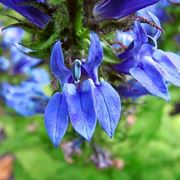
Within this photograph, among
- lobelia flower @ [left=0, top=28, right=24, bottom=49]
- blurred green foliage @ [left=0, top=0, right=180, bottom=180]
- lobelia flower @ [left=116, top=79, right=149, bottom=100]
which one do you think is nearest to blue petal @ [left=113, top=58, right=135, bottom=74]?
lobelia flower @ [left=116, top=79, right=149, bottom=100]

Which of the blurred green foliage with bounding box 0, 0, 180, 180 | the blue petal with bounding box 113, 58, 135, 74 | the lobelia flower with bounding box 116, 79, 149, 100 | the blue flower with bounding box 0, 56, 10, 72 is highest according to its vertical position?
the blue petal with bounding box 113, 58, 135, 74

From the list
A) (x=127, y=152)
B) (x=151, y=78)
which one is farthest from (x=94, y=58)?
(x=127, y=152)

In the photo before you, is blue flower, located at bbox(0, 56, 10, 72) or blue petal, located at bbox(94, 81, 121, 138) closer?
blue petal, located at bbox(94, 81, 121, 138)

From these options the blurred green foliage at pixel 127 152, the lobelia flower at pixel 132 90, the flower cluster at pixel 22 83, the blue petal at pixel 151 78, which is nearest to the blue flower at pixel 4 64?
the flower cluster at pixel 22 83

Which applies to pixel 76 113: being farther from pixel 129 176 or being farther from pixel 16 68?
pixel 16 68

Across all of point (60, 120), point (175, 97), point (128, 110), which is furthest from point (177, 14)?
point (60, 120)

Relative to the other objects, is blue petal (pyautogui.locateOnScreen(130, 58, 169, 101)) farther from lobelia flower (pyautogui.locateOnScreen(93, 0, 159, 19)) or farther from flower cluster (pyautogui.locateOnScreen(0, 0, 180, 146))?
lobelia flower (pyautogui.locateOnScreen(93, 0, 159, 19))

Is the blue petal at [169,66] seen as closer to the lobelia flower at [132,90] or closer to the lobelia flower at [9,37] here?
the lobelia flower at [132,90]
